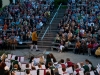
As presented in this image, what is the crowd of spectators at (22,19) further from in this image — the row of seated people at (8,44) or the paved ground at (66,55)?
the paved ground at (66,55)

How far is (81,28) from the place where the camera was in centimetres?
2405

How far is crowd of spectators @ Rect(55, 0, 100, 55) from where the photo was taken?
22.0 meters

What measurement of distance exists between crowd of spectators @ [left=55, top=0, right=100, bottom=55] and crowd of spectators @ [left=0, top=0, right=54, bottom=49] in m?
2.27

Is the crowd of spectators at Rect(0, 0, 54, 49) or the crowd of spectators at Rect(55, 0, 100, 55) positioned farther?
the crowd of spectators at Rect(0, 0, 54, 49)

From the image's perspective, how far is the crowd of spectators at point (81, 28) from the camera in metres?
22.0

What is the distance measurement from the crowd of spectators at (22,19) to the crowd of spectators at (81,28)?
2.27 meters

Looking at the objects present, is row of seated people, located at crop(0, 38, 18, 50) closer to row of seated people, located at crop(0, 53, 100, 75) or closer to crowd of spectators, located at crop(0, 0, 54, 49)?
crowd of spectators, located at crop(0, 0, 54, 49)

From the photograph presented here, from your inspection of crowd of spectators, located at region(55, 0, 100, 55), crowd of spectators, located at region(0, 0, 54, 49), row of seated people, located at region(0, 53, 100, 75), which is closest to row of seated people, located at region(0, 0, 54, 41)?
crowd of spectators, located at region(0, 0, 54, 49)

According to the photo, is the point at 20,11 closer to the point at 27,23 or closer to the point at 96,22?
the point at 27,23

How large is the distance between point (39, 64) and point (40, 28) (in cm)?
1044

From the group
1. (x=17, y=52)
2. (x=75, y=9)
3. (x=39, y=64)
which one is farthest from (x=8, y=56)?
(x=75, y=9)

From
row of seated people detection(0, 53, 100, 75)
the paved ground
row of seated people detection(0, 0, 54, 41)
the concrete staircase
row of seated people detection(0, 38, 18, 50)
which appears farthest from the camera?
row of seated people detection(0, 0, 54, 41)

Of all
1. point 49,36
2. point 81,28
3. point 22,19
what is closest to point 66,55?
point 81,28

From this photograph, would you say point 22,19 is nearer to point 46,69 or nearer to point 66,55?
point 66,55
